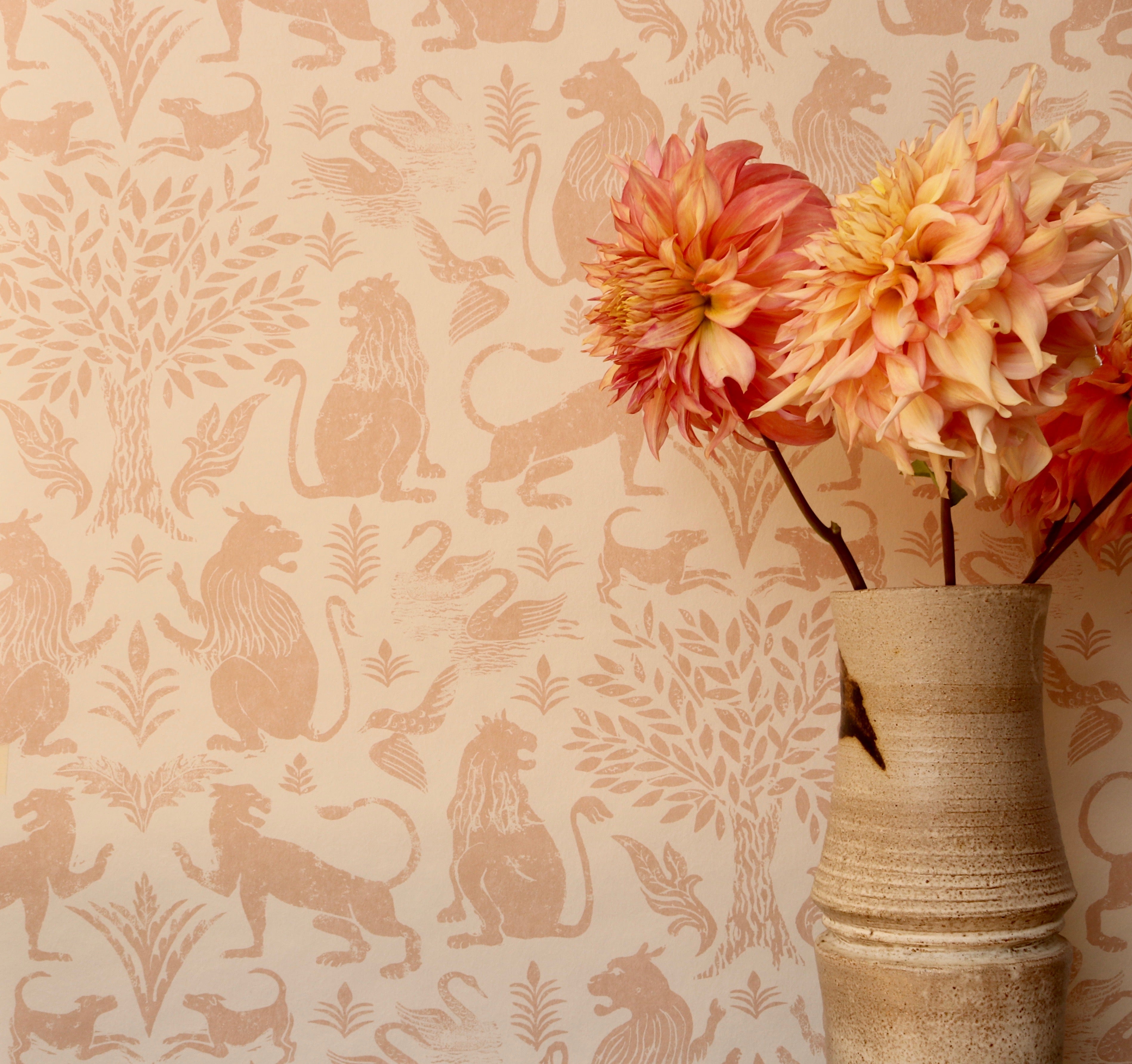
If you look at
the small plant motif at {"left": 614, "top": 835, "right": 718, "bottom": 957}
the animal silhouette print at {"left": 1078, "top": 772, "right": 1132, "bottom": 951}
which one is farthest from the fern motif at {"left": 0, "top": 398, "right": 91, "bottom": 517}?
the animal silhouette print at {"left": 1078, "top": 772, "right": 1132, "bottom": 951}

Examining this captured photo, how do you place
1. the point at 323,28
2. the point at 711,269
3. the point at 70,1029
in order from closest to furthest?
the point at 711,269 → the point at 70,1029 → the point at 323,28

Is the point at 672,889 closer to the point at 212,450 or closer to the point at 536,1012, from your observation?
the point at 536,1012

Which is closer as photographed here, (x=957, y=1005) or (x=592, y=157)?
(x=957, y=1005)

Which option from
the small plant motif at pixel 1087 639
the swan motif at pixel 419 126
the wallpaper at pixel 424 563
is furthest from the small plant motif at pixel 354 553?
the small plant motif at pixel 1087 639

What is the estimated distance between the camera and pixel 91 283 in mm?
878

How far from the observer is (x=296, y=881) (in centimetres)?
82

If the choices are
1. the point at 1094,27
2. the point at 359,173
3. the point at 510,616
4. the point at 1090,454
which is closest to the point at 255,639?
the point at 510,616

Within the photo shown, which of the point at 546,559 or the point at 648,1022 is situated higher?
the point at 546,559

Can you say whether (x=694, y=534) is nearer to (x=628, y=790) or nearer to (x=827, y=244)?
(x=628, y=790)

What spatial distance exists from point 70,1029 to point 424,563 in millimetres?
483

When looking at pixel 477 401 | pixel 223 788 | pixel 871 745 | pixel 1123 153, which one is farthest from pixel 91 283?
pixel 1123 153

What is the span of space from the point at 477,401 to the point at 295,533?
0.66 feet

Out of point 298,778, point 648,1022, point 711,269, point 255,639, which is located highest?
point 711,269

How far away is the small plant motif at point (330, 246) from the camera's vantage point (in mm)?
880
